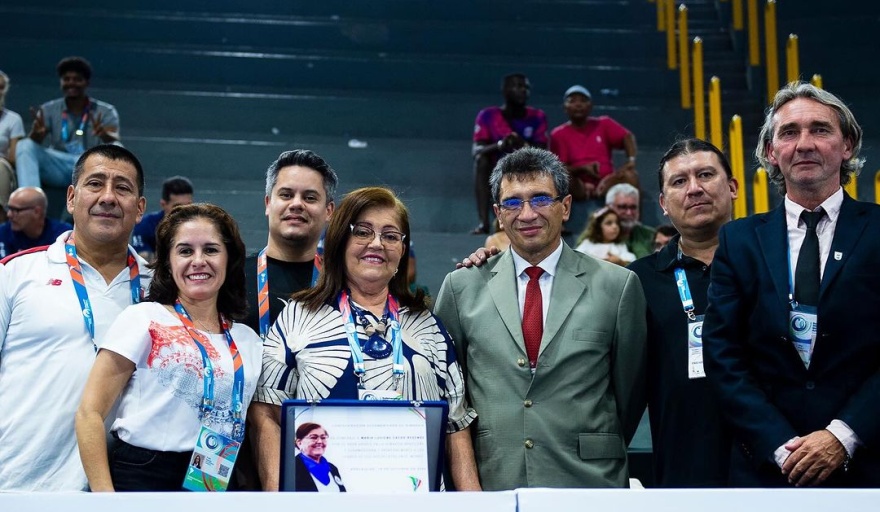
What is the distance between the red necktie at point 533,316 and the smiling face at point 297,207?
2.51ft

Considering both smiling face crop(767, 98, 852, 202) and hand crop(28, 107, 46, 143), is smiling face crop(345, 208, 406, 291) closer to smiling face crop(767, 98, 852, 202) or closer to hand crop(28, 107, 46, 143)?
smiling face crop(767, 98, 852, 202)

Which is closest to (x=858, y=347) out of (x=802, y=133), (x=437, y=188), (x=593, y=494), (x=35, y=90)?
(x=802, y=133)

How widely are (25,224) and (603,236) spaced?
3650 millimetres

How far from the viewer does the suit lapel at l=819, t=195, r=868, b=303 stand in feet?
9.73

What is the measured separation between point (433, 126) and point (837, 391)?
754 centimetres

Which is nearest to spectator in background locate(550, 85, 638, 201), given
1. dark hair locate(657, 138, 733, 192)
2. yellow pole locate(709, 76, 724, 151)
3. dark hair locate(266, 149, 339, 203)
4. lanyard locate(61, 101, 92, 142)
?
yellow pole locate(709, 76, 724, 151)

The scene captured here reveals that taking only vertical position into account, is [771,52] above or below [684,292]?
above

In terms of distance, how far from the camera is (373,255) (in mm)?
3174

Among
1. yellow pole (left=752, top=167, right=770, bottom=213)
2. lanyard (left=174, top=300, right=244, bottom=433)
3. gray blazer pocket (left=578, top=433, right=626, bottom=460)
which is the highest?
yellow pole (left=752, top=167, right=770, bottom=213)

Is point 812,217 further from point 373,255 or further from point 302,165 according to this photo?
point 302,165

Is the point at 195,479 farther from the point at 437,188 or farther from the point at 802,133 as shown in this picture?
the point at 437,188

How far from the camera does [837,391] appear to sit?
2.93m

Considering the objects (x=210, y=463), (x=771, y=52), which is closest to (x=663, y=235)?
(x=771, y=52)

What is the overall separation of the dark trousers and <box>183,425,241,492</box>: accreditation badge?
3cm
